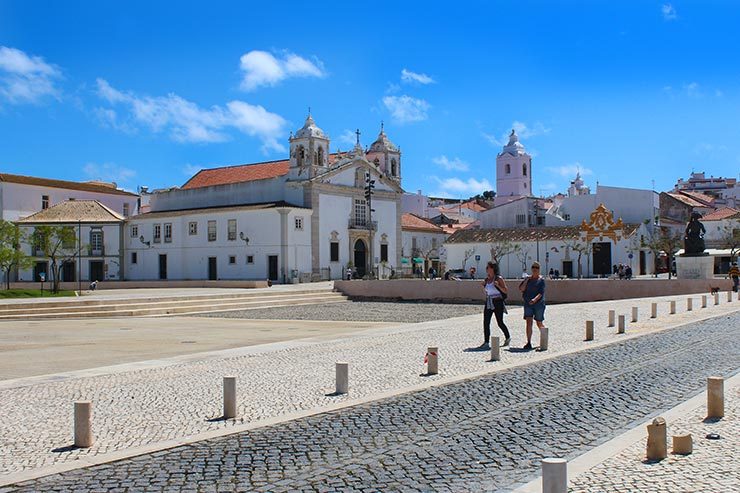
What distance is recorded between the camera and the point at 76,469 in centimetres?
669

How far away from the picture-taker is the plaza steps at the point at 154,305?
85.7ft

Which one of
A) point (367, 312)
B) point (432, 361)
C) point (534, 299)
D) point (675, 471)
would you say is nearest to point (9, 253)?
point (367, 312)

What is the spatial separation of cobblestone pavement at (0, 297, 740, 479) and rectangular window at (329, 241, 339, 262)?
38.0 meters

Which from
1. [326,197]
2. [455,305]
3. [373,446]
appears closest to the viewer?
[373,446]

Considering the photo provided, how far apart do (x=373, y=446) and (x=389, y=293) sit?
105ft

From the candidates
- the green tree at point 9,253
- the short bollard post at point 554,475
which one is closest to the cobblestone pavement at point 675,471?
the short bollard post at point 554,475

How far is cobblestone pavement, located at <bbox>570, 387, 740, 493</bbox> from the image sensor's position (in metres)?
5.92

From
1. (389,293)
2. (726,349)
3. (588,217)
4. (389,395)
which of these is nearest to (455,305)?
(389,293)

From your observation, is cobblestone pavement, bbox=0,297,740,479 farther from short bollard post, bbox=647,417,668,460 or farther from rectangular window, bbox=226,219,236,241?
rectangular window, bbox=226,219,236,241

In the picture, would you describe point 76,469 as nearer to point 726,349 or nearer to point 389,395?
point 389,395

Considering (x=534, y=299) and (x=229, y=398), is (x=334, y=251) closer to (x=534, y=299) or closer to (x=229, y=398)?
(x=534, y=299)

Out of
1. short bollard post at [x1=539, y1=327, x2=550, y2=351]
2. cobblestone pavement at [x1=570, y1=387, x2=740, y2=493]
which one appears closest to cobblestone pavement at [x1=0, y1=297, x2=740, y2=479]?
short bollard post at [x1=539, y1=327, x2=550, y2=351]

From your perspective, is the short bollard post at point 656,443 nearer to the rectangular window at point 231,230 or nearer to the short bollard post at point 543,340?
the short bollard post at point 543,340

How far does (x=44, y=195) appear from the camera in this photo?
62094 mm
